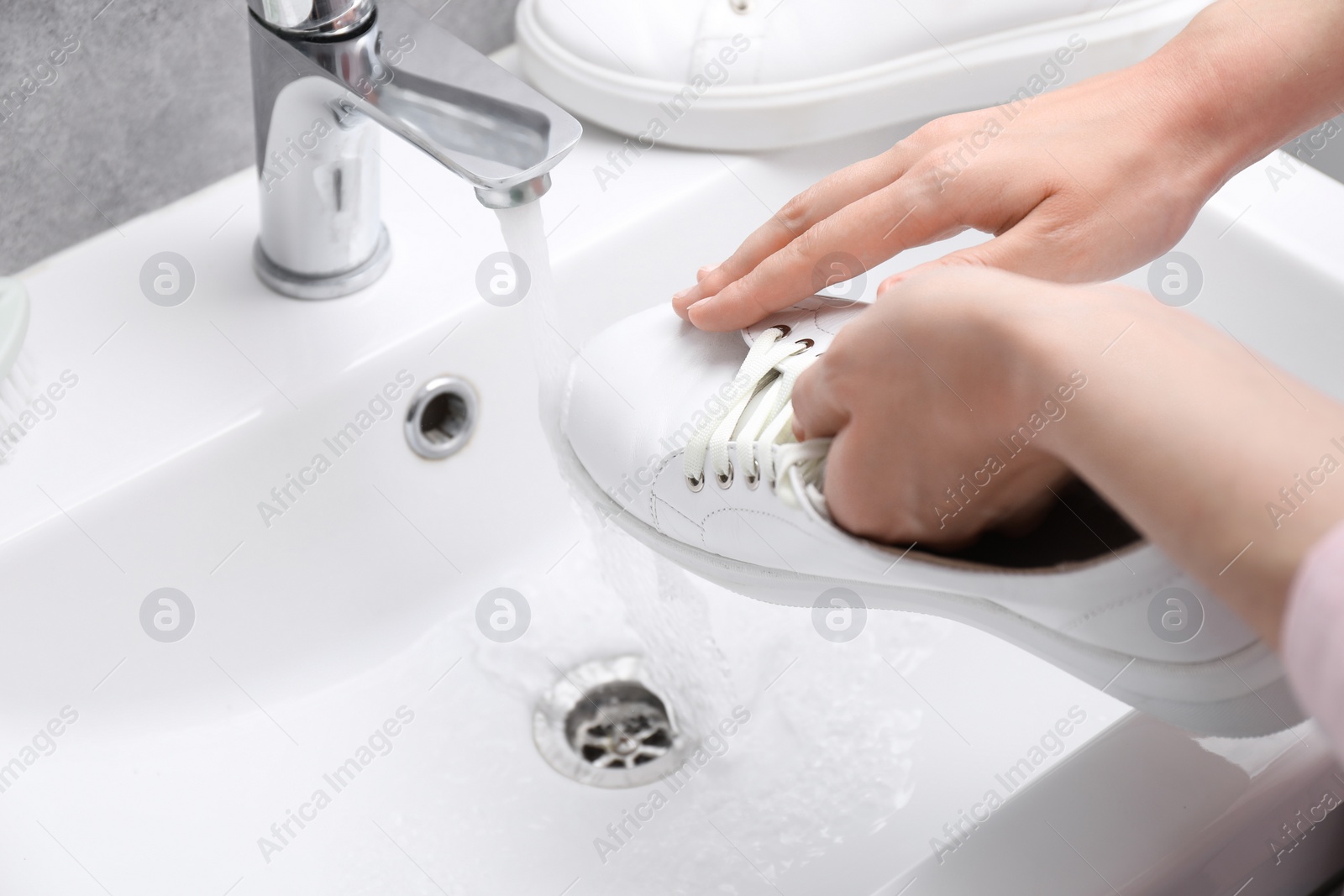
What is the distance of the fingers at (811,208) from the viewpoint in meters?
0.51

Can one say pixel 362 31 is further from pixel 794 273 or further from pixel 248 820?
pixel 248 820

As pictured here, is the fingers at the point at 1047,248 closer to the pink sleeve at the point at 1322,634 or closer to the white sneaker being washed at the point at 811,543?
the white sneaker being washed at the point at 811,543

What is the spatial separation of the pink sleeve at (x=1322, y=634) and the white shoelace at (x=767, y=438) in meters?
0.20

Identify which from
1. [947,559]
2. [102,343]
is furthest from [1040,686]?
[102,343]

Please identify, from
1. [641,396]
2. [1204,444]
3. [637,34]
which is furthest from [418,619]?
[1204,444]

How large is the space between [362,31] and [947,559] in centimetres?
32

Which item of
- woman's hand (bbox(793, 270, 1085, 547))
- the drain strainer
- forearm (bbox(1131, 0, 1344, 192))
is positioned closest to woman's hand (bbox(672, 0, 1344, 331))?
forearm (bbox(1131, 0, 1344, 192))

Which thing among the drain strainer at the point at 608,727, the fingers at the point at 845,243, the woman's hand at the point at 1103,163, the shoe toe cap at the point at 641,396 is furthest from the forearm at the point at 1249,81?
the drain strainer at the point at 608,727

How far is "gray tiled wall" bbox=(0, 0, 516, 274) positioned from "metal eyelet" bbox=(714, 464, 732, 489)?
1.13 ft

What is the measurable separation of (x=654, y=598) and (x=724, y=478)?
0.53 feet

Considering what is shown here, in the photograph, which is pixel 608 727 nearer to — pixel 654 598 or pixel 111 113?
pixel 654 598

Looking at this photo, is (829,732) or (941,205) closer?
(941,205)

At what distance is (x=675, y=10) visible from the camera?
0.64m

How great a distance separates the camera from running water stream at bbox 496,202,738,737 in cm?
56
